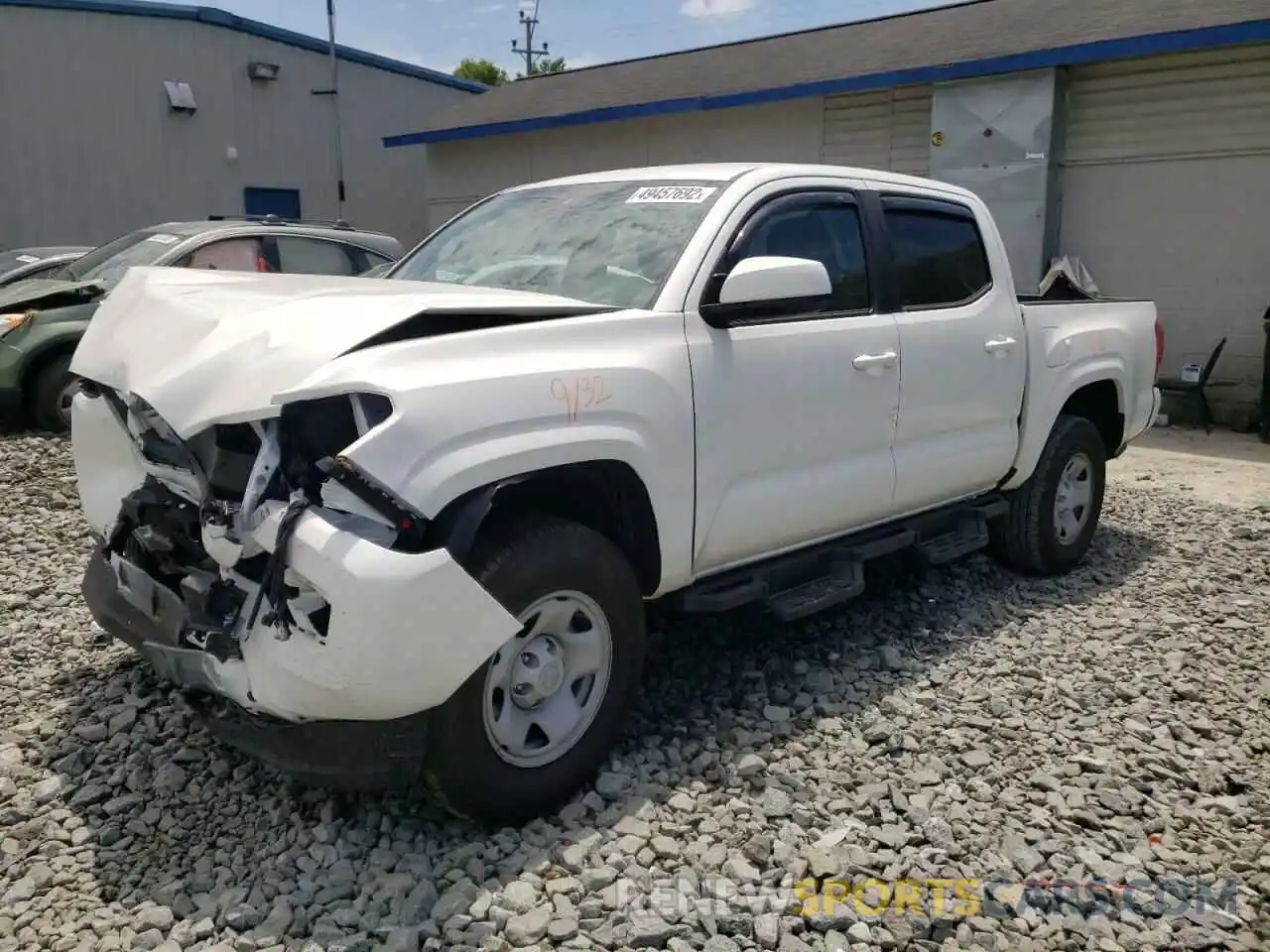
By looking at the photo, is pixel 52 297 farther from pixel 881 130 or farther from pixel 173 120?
pixel 173 120

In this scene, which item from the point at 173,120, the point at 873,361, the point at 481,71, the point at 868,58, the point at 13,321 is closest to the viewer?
the point at 873,361

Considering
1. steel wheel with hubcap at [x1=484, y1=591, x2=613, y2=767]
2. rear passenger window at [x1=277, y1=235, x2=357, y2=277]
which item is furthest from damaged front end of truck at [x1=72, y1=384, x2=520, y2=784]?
rear passenger window at [x1=277, y1=235, x2=357, y2=277]

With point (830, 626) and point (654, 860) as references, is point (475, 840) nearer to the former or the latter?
point (654, 860)

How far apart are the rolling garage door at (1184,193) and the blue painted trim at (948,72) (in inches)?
14.0

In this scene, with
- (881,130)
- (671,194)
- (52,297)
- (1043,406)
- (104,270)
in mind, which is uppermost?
(881,130)

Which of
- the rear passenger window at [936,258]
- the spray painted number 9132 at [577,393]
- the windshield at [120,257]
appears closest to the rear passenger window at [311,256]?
the windshield at [120,257]

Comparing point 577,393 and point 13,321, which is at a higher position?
point 577,393

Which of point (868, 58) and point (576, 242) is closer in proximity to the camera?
point (576, 242)

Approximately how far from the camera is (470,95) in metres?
24.8

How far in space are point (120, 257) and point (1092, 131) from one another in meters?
9.73

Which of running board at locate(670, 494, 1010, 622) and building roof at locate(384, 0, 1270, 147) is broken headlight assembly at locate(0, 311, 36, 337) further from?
building roof at locate(384, 0, 1270, 147)

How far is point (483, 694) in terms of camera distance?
3.05 metres

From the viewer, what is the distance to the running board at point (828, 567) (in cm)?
391

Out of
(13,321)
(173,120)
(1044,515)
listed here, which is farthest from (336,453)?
(173,120)
